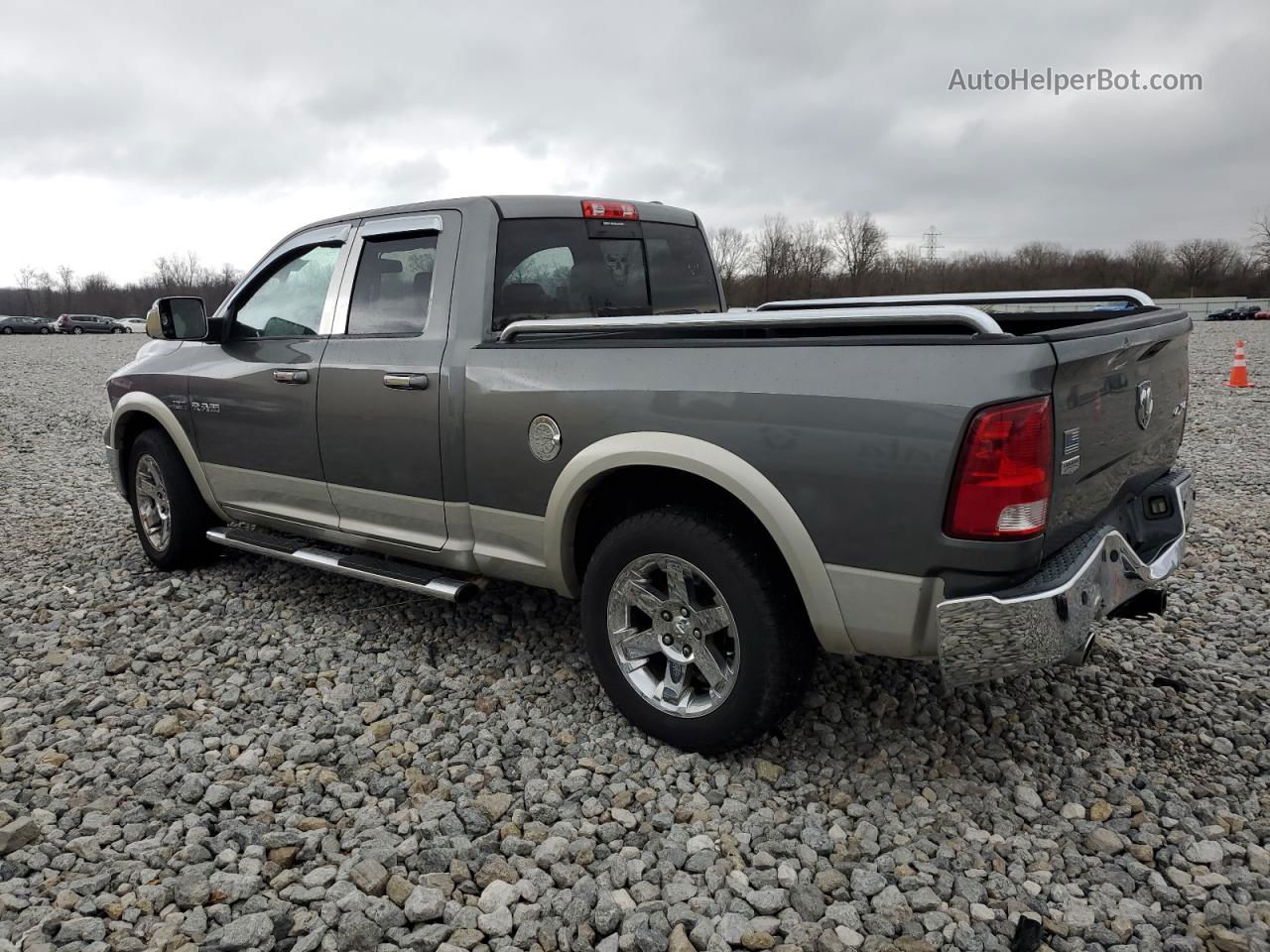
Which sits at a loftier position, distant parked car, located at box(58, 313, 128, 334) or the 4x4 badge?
distant parked car, located at box(58, 313, 128, 334)

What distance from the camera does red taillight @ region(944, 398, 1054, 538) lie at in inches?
94.9

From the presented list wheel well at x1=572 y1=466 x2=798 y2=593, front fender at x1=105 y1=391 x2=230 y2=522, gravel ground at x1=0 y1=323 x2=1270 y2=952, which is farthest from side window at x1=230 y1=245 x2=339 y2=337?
wheel well at x1=572 y1=466 x2=798 y2=593

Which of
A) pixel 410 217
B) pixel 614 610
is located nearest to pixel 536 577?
pixel 614 610

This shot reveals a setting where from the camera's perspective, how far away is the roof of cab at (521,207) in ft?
12.7

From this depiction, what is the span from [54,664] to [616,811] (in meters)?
2.78

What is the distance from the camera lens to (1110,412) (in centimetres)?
282

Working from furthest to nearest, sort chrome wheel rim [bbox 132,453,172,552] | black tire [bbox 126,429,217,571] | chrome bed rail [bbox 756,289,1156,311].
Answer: chrome wheel rim [bbox 132,453,172,552]
black tire [bbox 126,429,217,571]
chrome bed rail [bbox 756,289,1156,311]

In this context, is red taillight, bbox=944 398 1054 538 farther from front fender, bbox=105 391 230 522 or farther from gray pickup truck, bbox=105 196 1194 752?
front fender, bbox=105 391 230 522

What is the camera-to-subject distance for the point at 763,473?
110 inches

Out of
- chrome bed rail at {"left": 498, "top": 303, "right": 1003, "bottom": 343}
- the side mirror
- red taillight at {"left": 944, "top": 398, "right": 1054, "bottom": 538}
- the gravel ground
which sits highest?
the side mirror

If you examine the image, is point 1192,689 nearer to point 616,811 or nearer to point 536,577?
point 616,811

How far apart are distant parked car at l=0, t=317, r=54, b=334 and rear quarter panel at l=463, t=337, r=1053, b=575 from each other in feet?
193

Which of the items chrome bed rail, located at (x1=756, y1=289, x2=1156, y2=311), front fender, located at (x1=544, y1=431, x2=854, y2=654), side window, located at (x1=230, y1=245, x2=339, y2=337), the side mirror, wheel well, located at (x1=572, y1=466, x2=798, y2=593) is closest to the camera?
front fender, located at (x1=544, y1=431, x2=854, y2=654)

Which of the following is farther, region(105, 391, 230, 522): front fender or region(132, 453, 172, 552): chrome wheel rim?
region(132, 453, 172, 552): chrome wheel rim
